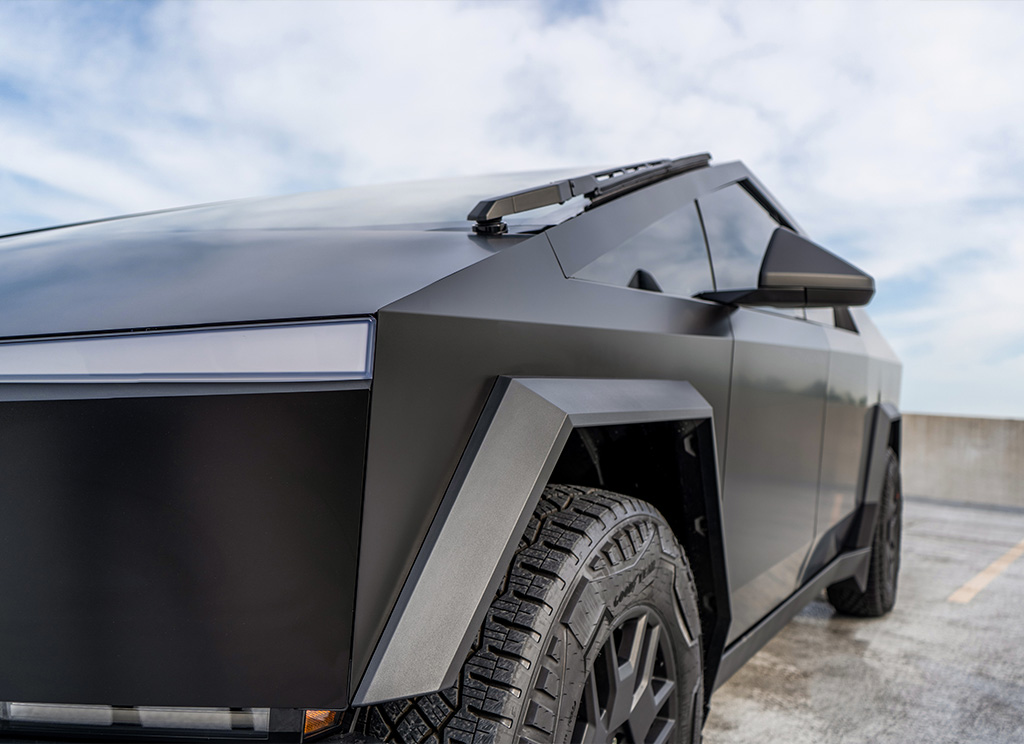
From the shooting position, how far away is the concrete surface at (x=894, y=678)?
2461 mm

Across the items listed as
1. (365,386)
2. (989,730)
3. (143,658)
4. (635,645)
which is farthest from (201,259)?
(989,730)

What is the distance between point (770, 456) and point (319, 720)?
149cm

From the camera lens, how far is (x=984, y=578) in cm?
489

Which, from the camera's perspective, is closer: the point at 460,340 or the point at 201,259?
the point at 460,340

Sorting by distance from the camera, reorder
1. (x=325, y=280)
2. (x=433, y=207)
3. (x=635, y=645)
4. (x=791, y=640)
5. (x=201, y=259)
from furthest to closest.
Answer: (x=791, y=640) < (x=433, y=207) < (x=635, y=645) < (x=201, y=259) < (x=325, y=280)

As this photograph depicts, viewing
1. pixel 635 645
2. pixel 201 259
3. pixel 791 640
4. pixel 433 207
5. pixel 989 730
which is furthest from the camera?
pixel 791 640

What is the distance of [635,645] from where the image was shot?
1393mm

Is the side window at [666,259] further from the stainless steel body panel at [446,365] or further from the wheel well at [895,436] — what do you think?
the wheel well at [895,436]

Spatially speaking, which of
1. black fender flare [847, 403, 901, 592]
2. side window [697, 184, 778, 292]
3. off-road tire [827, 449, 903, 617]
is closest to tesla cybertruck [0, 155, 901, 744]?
side window [697, 184, 778, 292]

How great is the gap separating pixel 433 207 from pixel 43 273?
2.57ft

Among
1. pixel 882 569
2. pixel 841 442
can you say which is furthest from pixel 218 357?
pixel 882 569

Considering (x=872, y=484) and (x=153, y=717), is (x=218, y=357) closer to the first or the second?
(x=153, y=717)

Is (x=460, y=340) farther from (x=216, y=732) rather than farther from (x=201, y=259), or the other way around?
(x=216, y=732)

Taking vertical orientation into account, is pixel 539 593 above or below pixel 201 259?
below
